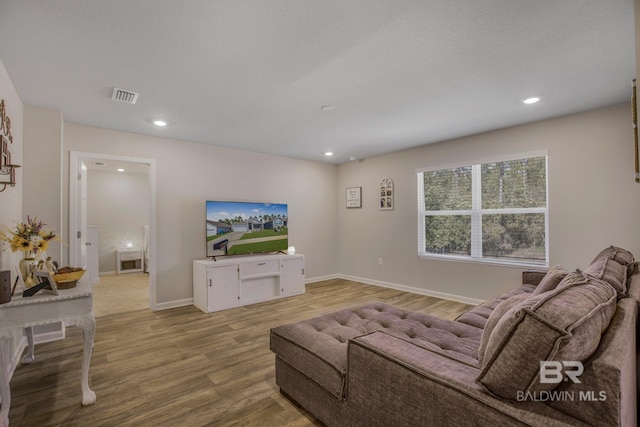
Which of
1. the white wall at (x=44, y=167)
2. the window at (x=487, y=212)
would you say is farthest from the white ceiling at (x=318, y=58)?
the window at (x=487, y=212)

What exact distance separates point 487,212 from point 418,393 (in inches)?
145

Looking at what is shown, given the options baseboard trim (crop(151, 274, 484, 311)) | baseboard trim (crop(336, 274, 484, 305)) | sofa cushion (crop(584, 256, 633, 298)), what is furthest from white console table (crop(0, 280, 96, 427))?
baseboard trim (crop(336, 274, 484, 305))

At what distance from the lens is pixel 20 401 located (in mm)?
2090

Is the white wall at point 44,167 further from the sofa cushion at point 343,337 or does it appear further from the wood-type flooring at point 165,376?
the sofa cushion at point 343,337

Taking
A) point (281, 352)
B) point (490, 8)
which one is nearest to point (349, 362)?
point (281, 352)

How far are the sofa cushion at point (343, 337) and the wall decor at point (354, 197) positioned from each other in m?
3.59

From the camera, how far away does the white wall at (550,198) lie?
3.20 metres

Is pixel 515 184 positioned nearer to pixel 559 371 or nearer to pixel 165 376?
pixel 559 371

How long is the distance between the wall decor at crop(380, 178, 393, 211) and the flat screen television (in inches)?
67.6

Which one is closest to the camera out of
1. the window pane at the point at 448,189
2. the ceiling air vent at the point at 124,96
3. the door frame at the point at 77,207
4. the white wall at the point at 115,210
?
the ceiling air vent at the point at 124,96

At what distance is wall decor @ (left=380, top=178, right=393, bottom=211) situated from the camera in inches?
210

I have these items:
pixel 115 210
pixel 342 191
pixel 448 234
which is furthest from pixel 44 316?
pixel 115 210

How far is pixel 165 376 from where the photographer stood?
2398mm

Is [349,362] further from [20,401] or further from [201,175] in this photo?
[201,175]
